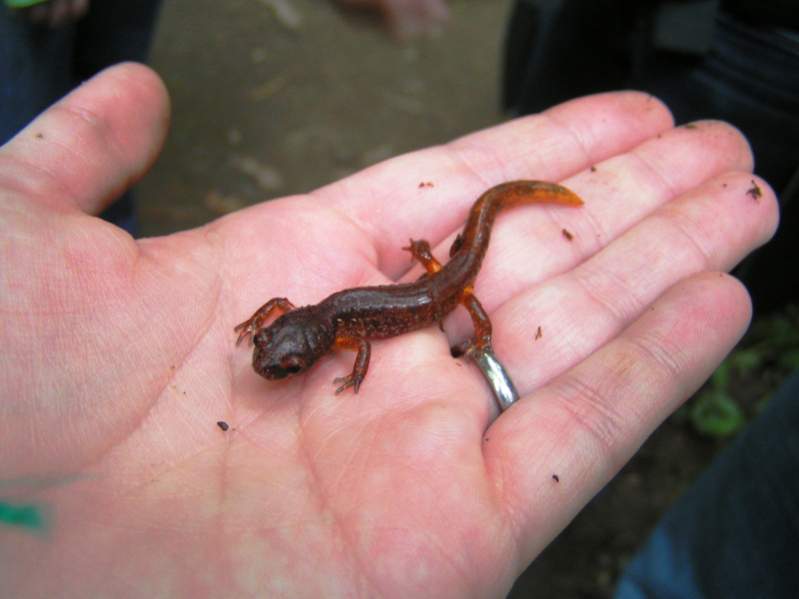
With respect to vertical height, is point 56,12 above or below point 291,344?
above

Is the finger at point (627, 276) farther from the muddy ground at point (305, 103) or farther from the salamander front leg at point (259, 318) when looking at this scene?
the muddy ground at point (305, 103)

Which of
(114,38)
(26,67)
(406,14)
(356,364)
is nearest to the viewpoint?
(356,364)

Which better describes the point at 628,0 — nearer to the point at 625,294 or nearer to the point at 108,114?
the point at 625,294

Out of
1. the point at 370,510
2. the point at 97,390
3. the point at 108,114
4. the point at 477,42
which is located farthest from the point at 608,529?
the point at 477,42

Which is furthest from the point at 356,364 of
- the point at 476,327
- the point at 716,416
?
the point at 716,416

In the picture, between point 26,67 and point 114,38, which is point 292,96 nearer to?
point 114,38

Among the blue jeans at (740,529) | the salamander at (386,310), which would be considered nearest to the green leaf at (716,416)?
the blue jeans at (740,529)
